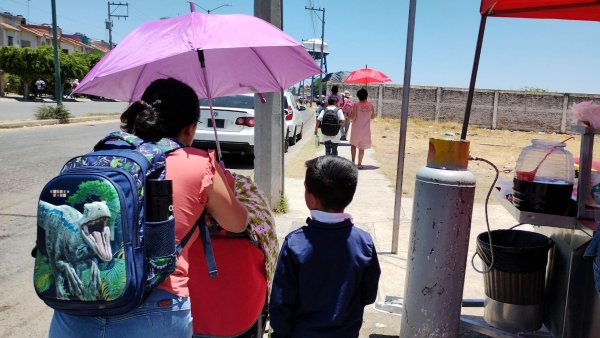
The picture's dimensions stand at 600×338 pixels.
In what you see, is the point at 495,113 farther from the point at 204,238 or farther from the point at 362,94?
the point at 204,238

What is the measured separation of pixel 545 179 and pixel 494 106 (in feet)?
130

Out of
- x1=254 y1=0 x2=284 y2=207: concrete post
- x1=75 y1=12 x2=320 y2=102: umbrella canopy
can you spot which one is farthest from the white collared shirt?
x1=254 y1=0 x2=284 y2=207: concrete post

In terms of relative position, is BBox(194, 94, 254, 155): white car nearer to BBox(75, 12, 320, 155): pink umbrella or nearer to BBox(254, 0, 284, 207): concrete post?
BBox(254, 0, 284, 207): concrete post

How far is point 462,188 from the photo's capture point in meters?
3.02

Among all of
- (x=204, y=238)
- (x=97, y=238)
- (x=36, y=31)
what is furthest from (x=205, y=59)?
(x=36, y=31)

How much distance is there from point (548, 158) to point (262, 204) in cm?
202

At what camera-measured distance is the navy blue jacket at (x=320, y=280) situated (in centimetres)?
212

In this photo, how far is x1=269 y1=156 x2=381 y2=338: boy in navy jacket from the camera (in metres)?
2.12

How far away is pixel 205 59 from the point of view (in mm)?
3086

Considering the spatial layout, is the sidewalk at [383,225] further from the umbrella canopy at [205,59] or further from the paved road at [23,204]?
the paved road at [23,204]

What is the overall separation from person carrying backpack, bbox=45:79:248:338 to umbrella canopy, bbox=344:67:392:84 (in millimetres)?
14729

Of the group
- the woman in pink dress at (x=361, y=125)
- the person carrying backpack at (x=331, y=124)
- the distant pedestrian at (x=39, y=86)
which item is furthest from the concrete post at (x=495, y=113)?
the distant pedestrian at (x=39, y=86)

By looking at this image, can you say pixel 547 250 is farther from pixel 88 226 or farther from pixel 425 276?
pixel 88 226

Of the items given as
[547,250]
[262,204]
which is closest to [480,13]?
[547,250]
